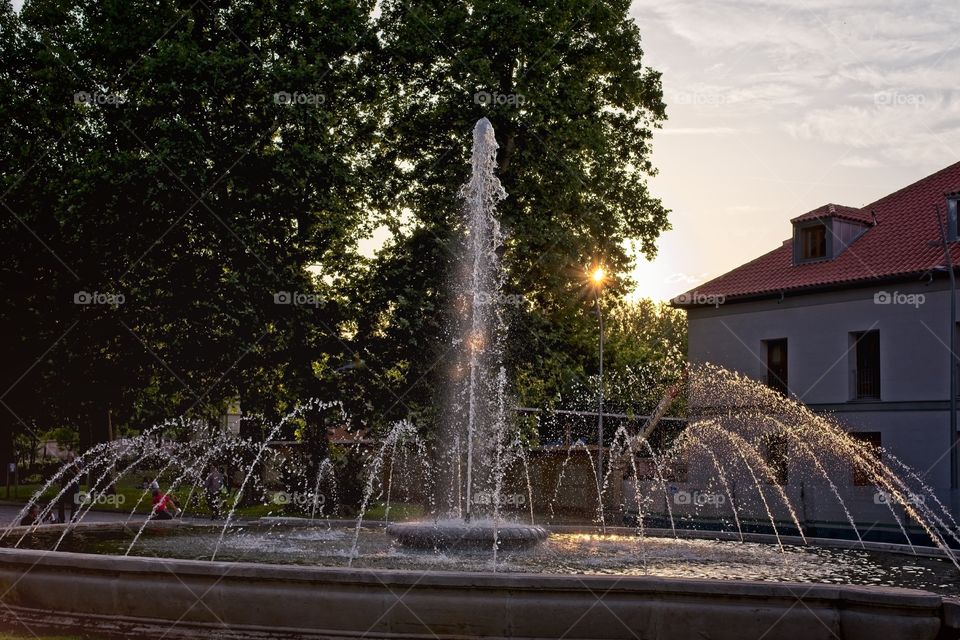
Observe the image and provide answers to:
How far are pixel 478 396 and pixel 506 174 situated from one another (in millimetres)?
11630

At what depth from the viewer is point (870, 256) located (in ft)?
123

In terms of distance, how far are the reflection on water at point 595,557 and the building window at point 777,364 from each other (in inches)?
885

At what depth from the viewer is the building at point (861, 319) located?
34.4 meters

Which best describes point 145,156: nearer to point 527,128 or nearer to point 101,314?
point 101,314

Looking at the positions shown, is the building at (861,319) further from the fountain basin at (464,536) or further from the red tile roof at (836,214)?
the fountain basin at (464,536)

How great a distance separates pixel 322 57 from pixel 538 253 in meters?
8.48

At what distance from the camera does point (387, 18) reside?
33219 mm

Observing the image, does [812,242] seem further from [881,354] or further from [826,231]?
[881,354]

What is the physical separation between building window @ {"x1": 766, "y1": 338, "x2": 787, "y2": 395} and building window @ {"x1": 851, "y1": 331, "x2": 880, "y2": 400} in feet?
9.70

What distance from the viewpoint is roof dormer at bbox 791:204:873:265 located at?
39125mm

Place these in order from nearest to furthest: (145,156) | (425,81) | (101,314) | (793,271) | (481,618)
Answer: (481,618), (145,156), (101,314), (425,81), (793,271)

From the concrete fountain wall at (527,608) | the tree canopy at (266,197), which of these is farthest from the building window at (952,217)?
the concrete fountain wall at (527,608)

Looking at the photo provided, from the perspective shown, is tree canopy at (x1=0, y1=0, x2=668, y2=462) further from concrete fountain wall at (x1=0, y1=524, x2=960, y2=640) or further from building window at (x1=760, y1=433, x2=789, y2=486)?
concrete fountain wall at (x1=0, y1=524, x2=960, y2=640)

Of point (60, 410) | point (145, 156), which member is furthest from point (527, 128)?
point (60, 410)
